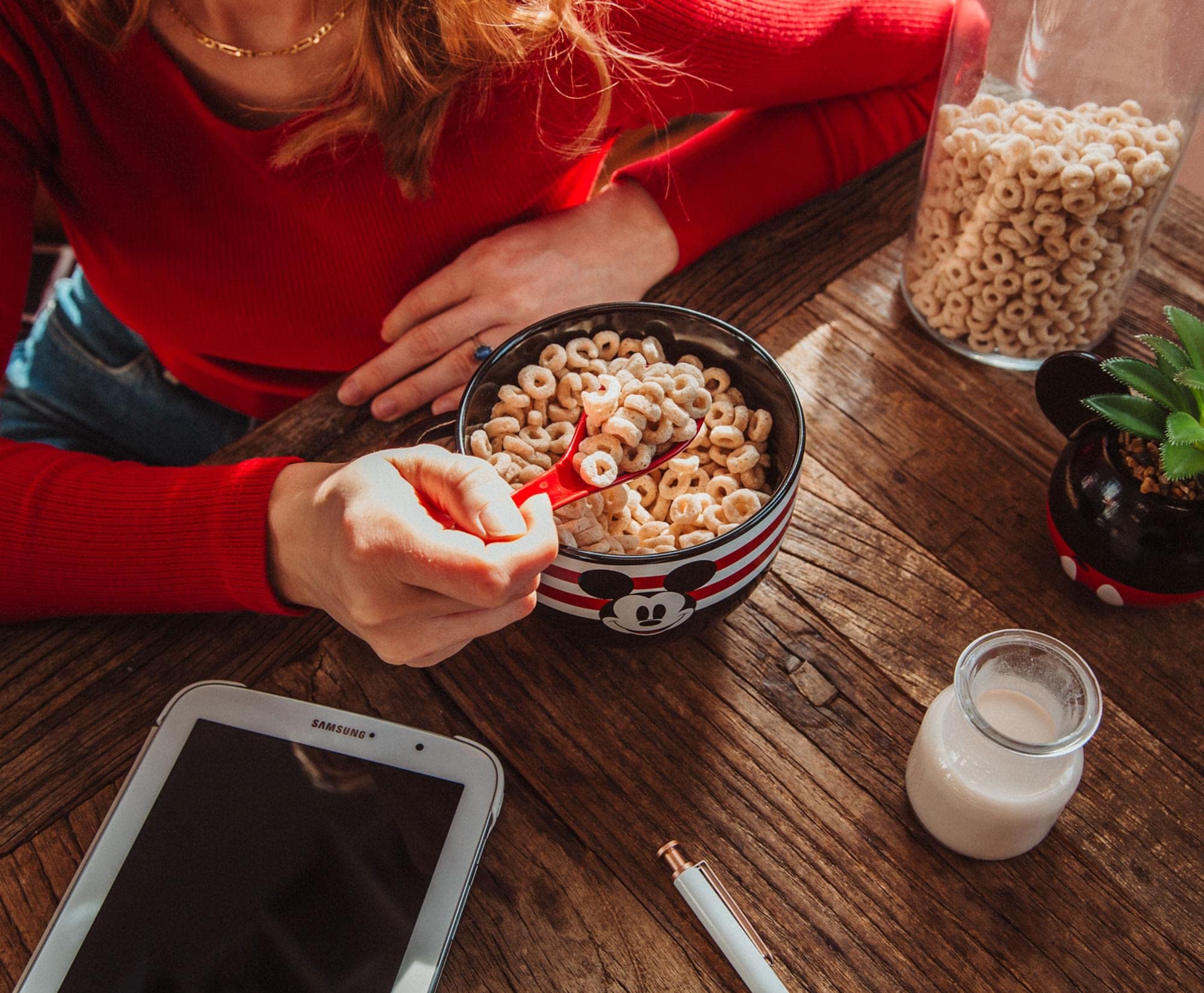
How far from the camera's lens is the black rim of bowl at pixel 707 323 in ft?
1.66

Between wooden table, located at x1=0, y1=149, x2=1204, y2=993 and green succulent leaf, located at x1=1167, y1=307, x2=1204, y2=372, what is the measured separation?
0.54ft

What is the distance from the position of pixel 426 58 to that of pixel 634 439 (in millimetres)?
365

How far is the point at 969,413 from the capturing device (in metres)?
0.75

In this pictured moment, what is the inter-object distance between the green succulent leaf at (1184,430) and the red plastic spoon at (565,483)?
28 centimetres

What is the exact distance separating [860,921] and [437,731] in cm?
29

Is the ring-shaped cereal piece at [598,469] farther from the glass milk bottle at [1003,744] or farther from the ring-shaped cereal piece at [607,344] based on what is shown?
the glass milk bottle at [1003,744]

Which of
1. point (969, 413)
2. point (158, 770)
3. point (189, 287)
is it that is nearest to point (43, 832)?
point (158, 770)

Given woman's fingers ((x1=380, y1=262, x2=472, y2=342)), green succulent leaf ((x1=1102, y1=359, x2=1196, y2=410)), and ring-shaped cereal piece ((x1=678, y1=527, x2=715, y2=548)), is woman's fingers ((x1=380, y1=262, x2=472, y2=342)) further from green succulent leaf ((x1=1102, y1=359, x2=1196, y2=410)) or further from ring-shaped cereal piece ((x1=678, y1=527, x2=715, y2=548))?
green succulent leaf ((x1=1102, y1=359, x2=1196, y2=410))

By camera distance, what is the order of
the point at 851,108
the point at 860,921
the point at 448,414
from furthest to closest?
the point at 851,108, the point at 448,414, the point at 860,921

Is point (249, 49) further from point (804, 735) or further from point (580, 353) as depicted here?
point (804, 735)

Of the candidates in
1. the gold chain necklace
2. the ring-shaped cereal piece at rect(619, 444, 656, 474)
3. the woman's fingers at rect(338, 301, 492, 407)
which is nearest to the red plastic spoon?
the ring-shaped cereal piece at rect(619, 444, 656, 474)

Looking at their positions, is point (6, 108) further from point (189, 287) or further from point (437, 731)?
point (437, 731)

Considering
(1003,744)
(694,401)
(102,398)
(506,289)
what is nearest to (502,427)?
(694,401)

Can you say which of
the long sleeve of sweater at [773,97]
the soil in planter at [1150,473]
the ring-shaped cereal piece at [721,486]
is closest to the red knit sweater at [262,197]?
the long sleeve of sweater at [773,97]
